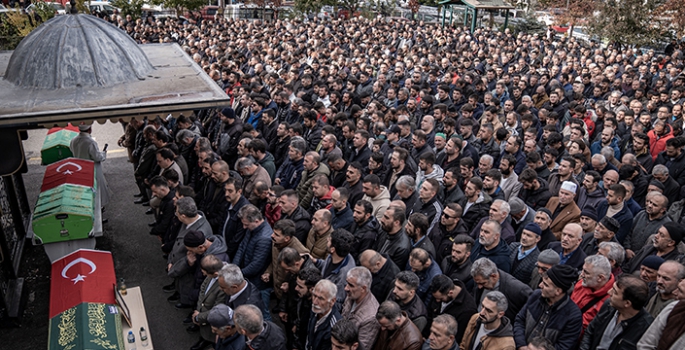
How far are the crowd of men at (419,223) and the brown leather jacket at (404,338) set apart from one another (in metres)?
0.02

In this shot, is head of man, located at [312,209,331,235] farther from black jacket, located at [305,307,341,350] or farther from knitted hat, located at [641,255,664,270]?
knitted hat, located at [641,255,664,270]

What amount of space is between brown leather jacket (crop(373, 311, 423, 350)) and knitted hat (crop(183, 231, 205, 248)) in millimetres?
2243

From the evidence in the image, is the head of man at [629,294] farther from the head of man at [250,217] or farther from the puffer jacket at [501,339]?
the head of man at [250,217]

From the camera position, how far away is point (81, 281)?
5617 millimetres

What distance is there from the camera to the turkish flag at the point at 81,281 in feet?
17.5

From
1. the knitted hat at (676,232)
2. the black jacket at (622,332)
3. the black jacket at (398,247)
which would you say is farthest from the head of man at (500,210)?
the black jacket at (622,332)

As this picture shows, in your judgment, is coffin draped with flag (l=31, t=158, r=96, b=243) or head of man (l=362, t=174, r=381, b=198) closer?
head of man (l=362, t=174, r=381, b=198)

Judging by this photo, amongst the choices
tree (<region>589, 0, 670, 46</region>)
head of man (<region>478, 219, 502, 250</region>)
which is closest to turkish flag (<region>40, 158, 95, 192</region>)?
head of man (<region>478, 219, 502, 250</region>)

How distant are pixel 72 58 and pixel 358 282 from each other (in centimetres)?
479

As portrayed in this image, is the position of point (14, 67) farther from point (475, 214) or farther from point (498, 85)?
point (498, 85)

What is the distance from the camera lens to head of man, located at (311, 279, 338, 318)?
4.41 meters

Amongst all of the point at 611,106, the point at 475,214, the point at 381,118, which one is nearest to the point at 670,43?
the point at 611,106

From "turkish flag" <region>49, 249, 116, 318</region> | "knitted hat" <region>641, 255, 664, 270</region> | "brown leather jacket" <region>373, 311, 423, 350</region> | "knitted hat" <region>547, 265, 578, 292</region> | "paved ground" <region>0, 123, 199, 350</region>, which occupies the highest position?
"knitted hat" <region>547, 265, 578, 292</region>

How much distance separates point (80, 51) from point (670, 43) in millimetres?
22572
